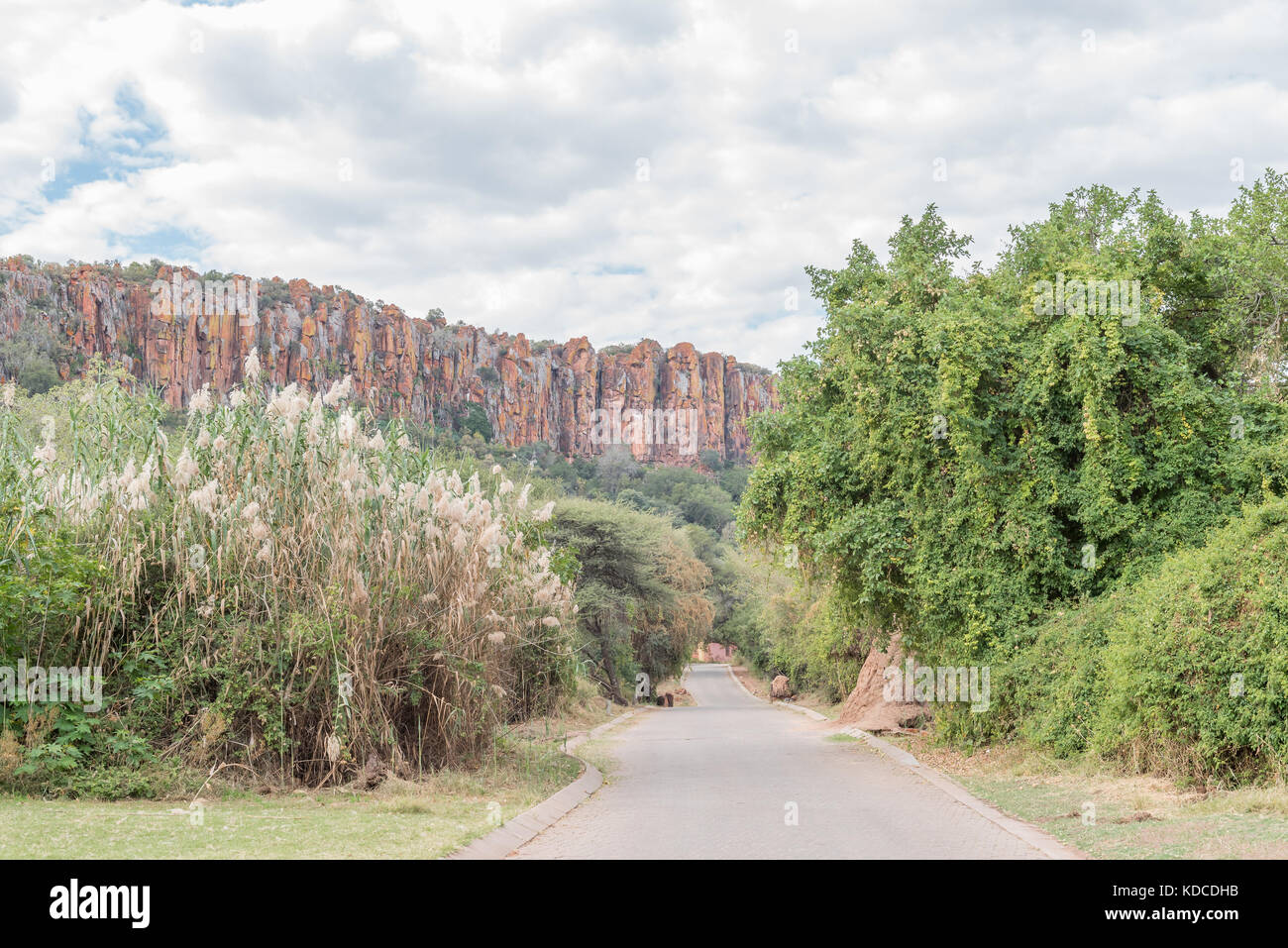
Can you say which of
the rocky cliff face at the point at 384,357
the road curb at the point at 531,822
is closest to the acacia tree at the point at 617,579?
the rocky cliff face at the point at 384,357

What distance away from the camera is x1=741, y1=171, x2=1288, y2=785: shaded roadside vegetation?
40.0ft

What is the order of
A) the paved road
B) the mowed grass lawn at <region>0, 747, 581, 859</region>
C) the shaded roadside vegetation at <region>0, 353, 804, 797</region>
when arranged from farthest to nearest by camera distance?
the shaded roadside vegetation at <region>0, 353, 804, 797</region>
the paved road
the mowed grass lawn at <region>0, 747, 581, 859</region>

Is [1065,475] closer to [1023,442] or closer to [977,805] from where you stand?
[1023,442]

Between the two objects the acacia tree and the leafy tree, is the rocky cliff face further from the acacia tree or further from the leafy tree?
the acacia tree

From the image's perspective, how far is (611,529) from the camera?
3866 cm

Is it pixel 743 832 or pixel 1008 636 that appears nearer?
pixel 743 832

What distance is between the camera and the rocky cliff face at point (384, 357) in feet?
240

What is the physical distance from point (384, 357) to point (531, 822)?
96.2m

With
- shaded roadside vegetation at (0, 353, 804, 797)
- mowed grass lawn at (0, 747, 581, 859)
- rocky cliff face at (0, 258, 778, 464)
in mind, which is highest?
rocky cliff face at (0, 258, 778, 464)

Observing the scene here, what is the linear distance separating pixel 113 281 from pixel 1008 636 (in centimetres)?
8144

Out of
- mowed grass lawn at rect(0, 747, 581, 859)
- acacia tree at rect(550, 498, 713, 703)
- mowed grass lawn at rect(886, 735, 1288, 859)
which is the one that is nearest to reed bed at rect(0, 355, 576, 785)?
mowed grass lawn at rect(0, 747, 581, 859)

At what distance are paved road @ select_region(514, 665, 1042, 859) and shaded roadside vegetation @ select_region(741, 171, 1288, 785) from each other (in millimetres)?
2648
